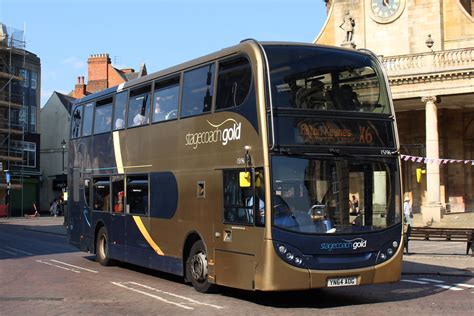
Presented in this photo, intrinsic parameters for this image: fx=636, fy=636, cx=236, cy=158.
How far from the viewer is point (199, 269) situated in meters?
11.9

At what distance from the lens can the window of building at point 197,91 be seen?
38.4ft

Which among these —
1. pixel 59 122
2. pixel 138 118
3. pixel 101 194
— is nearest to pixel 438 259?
pixel 101 194

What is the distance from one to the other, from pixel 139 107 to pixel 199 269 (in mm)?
4337

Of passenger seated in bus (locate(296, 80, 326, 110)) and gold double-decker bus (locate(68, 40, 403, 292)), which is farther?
passenger seated in bus (locate(296, 80, 326, 110))

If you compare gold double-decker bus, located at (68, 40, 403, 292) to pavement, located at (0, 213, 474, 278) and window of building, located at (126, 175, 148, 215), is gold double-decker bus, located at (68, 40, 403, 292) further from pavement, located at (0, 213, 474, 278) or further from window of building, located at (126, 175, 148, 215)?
pavement, located at (0, 213, 474, 278)

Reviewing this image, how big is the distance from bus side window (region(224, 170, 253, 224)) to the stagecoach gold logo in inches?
23.7

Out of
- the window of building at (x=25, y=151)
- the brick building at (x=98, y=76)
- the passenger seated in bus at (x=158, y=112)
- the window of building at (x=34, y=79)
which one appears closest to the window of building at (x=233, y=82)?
the passenger seated in bus at (x=158, y=112)

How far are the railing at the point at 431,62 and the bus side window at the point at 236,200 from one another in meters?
27.4

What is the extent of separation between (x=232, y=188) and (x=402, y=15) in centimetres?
3240

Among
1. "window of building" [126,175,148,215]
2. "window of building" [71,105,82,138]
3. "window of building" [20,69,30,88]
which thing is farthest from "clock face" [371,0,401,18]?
"window of building" [20,69,30,88]

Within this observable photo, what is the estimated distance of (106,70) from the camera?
7088 centimetres

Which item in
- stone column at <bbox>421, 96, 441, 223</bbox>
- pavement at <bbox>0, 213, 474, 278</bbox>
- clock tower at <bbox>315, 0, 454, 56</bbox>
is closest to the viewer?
pavement at <bbox>0, 213, 474, 278</bbox>

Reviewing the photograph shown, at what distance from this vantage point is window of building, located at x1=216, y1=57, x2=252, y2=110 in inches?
419

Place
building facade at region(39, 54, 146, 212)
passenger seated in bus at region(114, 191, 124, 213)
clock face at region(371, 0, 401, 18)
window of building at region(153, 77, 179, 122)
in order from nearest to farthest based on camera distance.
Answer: window of building at region(153, 77, 179, 122) < passenger seated in bus at region(114, 191, 124, 213) < clock face at region(371, 0, 401, 18) < building facade at region(39, 54, 146, 212)
